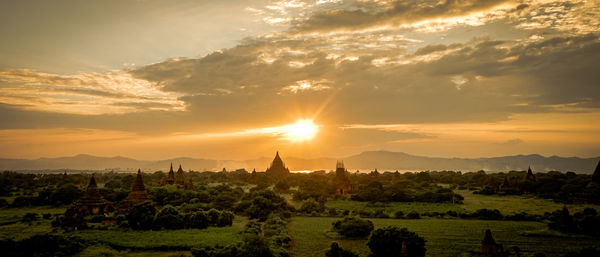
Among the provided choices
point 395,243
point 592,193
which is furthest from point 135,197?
point 592,193

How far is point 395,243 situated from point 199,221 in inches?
1168

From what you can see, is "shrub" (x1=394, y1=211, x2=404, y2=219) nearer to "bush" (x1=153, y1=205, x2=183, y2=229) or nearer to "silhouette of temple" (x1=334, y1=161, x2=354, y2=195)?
"silhouette of temple" (x1=334, y1=161, x2=354, y2=195)

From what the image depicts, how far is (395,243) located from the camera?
121ft

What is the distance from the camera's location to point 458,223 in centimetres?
5972

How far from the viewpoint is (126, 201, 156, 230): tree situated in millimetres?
54062

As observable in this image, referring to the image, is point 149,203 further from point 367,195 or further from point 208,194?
point 367,195

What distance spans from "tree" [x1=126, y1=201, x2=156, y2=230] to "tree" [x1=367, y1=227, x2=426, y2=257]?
30827 millimetres

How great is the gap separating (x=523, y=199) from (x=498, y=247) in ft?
176

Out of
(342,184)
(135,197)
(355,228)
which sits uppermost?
(342,184)

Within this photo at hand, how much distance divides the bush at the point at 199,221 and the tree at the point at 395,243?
87.7 feet

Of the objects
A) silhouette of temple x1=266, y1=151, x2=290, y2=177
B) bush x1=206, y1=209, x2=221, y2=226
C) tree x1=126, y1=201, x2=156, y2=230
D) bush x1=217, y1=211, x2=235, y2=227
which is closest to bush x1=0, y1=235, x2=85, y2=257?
tree x1=126, y1=201, x2=156, y2=230

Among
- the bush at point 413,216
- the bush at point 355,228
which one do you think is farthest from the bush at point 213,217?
the bush at point 413,216

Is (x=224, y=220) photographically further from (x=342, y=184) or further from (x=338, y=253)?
(x=342, y=184)

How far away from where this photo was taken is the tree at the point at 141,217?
177 ft
